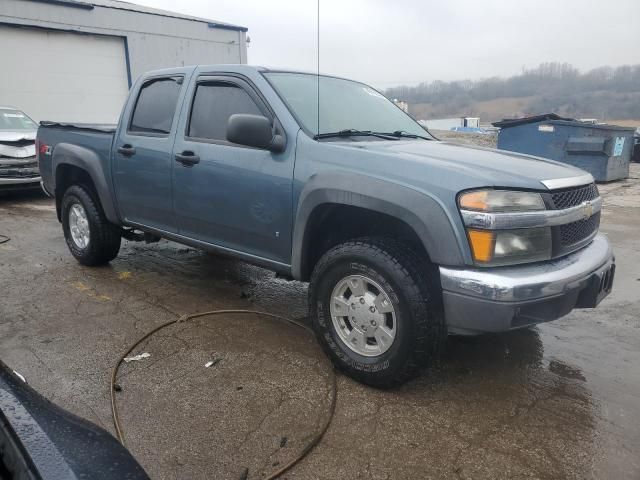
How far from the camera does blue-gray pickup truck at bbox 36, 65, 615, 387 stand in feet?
7.98

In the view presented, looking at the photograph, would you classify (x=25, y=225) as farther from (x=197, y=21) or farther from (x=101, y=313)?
(x=197, y=21)

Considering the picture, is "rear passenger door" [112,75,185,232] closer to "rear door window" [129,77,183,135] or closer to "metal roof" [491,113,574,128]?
"rear door window" [129,77,183,135]

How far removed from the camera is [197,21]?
17531mm

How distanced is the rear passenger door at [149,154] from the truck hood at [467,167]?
1629 mm

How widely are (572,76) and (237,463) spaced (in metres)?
20.7

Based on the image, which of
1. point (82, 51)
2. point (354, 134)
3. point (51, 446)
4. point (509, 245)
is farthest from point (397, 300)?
point (82, 51)

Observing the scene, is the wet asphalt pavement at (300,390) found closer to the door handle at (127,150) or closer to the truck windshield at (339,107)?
the door handle at (127,150)

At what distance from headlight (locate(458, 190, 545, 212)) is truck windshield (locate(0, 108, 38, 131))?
382 inches

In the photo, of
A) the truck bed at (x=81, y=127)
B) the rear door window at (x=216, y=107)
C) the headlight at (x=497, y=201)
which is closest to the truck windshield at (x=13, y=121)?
the truck bed at (x=81, y=127)

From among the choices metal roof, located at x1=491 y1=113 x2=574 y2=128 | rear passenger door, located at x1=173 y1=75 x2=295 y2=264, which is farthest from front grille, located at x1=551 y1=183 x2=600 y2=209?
metal roof, located at x1=491 y1=113 x2=574 y2=128

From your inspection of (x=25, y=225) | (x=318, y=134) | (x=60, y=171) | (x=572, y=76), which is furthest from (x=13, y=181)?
(x=572, y=76)

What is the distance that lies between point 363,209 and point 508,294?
931 mm

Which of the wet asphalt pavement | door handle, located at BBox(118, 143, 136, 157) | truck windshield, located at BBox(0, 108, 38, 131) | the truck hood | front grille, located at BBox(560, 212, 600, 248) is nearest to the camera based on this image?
the wet asphalt pavement

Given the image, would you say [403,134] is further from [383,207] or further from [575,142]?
[575,142]
